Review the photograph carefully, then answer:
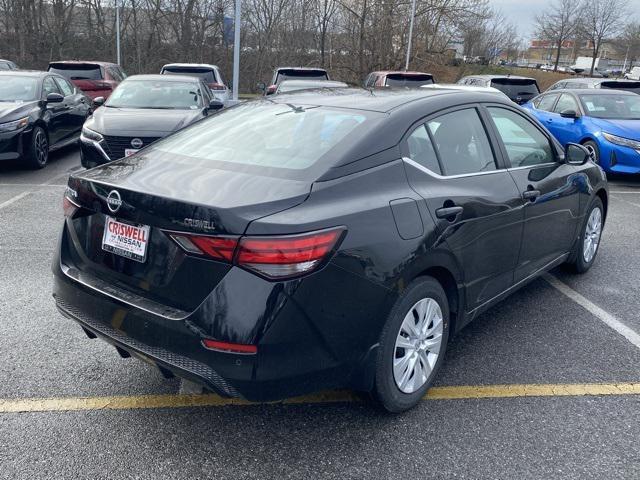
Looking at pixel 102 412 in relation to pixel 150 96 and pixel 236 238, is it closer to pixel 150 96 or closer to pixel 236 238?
pixel 236 238

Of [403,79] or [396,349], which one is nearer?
[396,349]

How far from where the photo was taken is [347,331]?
2.52 metres

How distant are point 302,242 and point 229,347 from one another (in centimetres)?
51

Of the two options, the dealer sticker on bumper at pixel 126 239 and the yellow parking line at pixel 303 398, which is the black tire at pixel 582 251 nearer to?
the yellow parking line at pixel 303 398

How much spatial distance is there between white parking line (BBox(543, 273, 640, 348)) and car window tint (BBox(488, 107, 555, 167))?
1.17 metres

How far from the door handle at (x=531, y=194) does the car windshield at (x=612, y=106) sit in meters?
7.37

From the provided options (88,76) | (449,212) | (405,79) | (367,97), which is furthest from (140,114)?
(88,76)

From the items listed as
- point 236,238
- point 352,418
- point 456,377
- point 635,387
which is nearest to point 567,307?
point 635,387

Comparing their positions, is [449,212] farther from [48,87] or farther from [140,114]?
[48,87]

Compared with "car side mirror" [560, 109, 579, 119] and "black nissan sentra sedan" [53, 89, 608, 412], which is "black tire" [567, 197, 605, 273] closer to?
"black nissan sentra sedan" [53, 89, 608, 412]

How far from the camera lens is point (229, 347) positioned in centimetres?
232

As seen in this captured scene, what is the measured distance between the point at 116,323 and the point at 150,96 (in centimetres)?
729

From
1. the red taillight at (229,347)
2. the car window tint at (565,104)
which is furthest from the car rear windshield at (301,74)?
the red taillight at (229,347)

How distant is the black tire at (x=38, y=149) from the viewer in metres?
8.91
